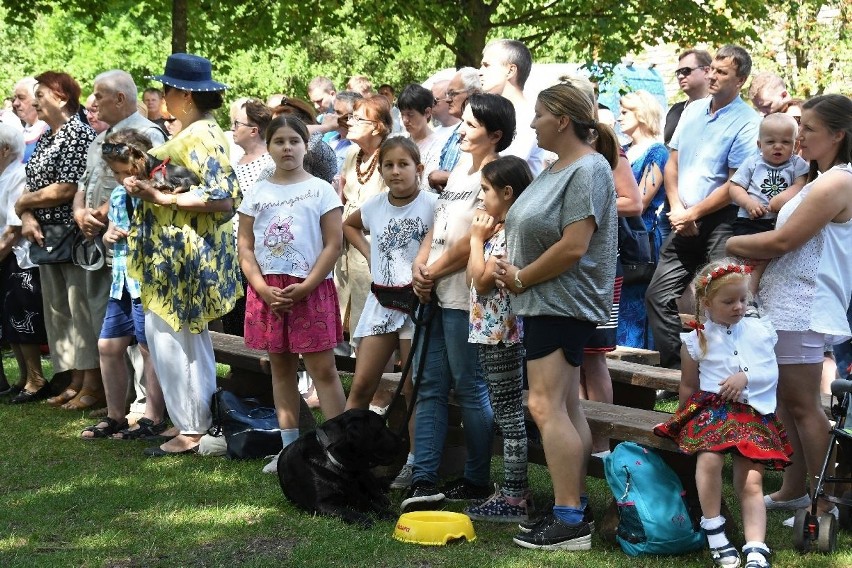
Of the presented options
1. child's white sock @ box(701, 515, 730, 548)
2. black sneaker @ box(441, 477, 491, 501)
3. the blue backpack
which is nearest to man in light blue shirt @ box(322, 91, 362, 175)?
black sneaker @ box(441, 477, 491, 501)

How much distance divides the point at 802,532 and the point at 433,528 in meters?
1.54

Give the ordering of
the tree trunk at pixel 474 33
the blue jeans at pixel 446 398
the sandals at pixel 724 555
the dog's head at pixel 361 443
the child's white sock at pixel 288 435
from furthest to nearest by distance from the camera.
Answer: the tree trunk at pixel 474 33
the child's white sock at pixel 288 435
the blue jeans at pixel 446 398
the dog's head at pixel 361 443
the sandals at pixel 724 555

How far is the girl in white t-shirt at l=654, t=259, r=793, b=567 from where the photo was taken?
4816 mm

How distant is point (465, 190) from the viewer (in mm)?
5762

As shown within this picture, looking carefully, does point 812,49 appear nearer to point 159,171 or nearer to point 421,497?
point 159,171

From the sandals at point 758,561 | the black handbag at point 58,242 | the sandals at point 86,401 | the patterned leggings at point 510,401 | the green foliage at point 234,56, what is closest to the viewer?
the sandals at point 758,561

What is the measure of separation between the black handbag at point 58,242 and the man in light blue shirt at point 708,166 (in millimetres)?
4118

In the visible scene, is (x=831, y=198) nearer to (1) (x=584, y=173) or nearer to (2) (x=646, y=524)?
(1) (x=584, y=173)

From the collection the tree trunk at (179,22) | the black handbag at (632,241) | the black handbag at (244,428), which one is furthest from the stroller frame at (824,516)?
the tree trunk at (179,22)

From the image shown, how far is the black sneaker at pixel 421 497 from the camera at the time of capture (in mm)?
5707

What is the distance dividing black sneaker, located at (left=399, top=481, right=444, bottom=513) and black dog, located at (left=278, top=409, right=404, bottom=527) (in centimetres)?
10

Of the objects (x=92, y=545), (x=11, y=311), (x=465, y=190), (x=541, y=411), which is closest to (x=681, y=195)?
(x=465, y=190)

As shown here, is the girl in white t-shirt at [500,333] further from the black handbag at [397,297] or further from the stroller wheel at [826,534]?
the stroller wheel at [826,534]

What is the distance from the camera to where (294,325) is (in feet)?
21.1
